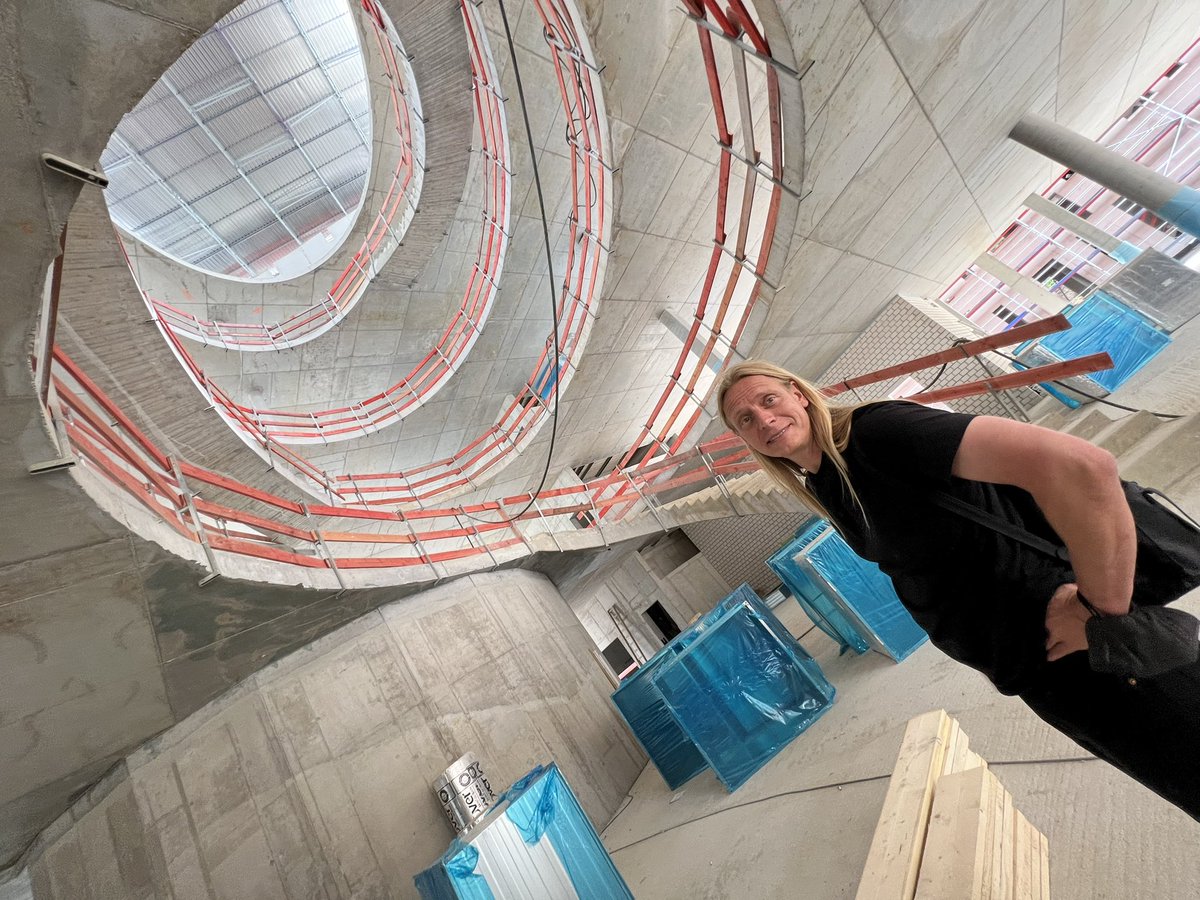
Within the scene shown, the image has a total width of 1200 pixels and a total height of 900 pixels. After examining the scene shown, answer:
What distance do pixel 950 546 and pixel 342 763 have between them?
14.4 feet

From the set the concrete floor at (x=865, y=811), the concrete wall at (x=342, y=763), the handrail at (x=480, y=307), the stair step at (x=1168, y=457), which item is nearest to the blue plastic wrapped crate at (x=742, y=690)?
the concrete floor at (x=865, y=811)

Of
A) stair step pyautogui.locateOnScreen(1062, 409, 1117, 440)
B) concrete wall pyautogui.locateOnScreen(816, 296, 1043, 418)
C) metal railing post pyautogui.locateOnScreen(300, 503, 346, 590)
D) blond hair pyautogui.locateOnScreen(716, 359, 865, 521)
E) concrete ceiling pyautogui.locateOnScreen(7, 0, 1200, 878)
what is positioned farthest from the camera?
concrete wall pyautogui.locateOnScreen(816, 296, 1043, 418)

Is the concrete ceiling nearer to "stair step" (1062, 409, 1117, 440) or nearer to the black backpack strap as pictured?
"stair step" (1062, 409, 1117, 440)

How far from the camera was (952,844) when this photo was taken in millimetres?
1739

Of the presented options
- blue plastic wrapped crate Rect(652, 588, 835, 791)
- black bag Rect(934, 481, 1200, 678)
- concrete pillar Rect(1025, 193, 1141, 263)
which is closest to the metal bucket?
blue plastic wrapped crate Rect(652, 588, 835, 791)

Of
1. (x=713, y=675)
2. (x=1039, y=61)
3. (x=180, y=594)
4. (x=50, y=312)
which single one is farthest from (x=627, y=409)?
(x=50, y=312)

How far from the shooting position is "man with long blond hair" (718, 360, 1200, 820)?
39.8 inches

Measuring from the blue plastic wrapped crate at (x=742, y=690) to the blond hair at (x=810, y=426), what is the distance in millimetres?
3370

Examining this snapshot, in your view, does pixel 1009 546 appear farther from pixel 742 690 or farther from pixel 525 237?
pixel 525 237

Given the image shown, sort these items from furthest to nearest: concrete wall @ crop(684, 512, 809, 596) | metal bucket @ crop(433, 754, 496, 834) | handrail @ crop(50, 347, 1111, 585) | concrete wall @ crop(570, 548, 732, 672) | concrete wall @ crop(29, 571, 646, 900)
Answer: concrete wall @ crop(570, 548, 732, 672) < concrete wall @ crop(684, 512, 809, 596) < metal bucket @ crop(433, 754, 496, 834) < concrete wall @ crop(29, 571, 646, 900) < handrail @ crop(50, 347, 1111, 585)

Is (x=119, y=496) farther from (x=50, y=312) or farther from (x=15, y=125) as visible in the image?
(x=15, y=125)

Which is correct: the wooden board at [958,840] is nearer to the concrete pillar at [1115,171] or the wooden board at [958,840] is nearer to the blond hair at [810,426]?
the blond hair at [810,426]

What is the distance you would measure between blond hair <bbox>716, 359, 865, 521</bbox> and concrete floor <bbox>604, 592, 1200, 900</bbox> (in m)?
1.45

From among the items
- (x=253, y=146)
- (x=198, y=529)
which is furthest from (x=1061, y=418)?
(x=253, y=146)
